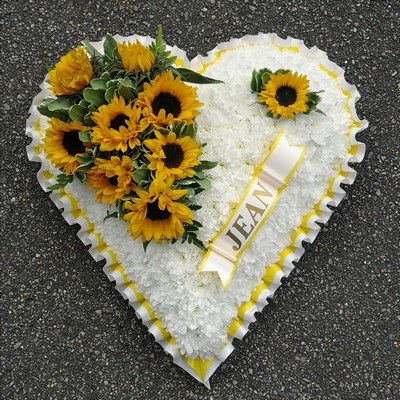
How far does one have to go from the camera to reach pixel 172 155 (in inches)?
47.6

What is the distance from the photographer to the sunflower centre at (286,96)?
133cm

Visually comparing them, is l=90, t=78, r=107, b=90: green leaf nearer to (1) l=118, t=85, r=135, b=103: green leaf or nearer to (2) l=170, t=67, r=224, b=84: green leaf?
(1) l=118, t=85, r=135, b=103: green leaf

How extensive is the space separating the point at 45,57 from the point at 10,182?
0.41 metres

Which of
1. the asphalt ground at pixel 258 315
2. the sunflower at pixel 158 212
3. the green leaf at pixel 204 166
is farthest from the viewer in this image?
the asphalt ground at pixel 258 315

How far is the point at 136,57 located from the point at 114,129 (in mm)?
190

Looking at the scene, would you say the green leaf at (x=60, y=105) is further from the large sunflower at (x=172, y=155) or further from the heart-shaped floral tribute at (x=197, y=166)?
the large sunflower at (x=172, y=155)

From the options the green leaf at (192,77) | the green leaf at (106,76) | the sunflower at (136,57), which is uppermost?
the sunflower at (136,57)

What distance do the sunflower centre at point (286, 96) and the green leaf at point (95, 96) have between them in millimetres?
459

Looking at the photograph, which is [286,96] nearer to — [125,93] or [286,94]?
[286,94]

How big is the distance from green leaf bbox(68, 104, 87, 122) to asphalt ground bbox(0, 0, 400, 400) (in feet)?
1.33

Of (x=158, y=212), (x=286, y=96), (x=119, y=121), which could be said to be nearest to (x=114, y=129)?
(x=119, y=121)

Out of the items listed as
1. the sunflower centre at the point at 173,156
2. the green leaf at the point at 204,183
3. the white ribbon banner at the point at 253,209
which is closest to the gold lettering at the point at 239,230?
the white ribbon banner at the point at 253,209

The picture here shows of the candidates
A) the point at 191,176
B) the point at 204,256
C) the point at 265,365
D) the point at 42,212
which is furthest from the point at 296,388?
the point at 42,212

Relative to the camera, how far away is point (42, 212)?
5.15 feet
